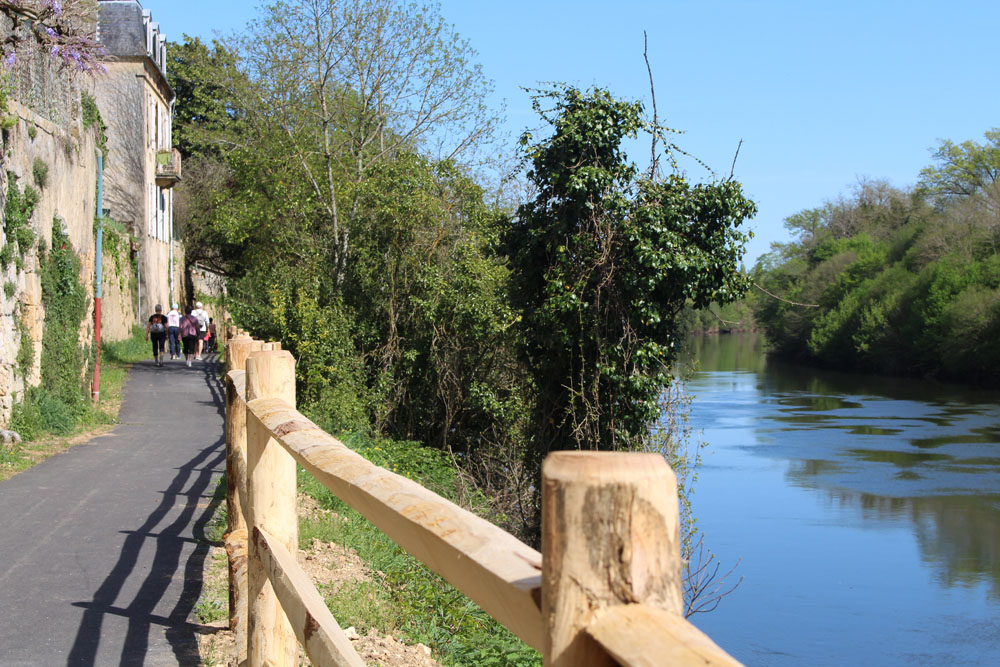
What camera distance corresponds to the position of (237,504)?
486cm

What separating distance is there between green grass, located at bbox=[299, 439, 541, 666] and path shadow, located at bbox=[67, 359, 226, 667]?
856mm

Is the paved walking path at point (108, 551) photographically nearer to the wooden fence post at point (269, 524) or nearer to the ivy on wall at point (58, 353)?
the ivy on wall at point (58, 353)

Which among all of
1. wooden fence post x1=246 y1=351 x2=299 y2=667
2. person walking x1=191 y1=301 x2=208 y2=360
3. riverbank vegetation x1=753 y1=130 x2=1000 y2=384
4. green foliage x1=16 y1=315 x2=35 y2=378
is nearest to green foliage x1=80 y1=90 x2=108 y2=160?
green foliage x1=16 y1=315 x2=35 y2=378

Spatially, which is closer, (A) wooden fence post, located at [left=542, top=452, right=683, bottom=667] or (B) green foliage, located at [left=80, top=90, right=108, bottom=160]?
(A) wooden fence post, located at [left=542, top=452, right=683, bottom=667]

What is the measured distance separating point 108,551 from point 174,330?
21.0 metres

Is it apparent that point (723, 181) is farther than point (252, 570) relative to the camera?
Yes

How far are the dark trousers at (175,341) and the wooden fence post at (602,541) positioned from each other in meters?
27.3

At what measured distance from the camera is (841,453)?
27016 millimetres

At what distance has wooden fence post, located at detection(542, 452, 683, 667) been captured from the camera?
3.43ft

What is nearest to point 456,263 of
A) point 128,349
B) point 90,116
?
point 90,116

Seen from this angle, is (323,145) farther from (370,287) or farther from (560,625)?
(560,625)

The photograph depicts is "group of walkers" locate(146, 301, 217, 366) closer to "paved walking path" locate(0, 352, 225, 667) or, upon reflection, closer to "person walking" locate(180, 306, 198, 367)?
"person walking" locate(180, 306, 198, 367)

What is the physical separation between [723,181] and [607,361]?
11.7 ft

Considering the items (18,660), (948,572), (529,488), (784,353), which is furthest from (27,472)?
(784,353)
